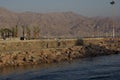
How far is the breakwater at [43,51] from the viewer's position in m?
62.6

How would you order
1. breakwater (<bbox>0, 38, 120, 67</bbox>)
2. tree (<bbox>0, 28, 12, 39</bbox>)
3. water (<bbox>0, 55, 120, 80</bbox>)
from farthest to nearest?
tree (<bbox>0, 28, 12, 39</bbox>)
breakwater (<bbox>0, 38, 120, 67</bbox>)
water (<bbox>0, 55, 120, 80</bbox>)

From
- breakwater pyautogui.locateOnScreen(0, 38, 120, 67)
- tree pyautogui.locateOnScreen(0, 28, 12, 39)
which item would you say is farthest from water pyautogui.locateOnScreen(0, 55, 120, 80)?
tree pyautogui.locateOnScreen(0, 28, 12, 39)

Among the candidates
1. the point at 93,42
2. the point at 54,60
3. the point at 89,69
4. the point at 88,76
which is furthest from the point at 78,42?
the point at 88,76

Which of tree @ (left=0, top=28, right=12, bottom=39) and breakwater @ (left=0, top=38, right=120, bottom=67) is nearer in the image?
breakwater @ (left=0, top=38, right=120, bottom=67)

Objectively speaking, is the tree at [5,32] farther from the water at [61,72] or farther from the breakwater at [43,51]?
the water at [61,72]

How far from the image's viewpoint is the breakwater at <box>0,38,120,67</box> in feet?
205

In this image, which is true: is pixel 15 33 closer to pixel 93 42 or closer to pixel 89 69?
pixel 93 42

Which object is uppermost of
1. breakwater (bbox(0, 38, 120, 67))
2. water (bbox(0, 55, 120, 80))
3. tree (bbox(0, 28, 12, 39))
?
tree (bbox(0, 28, 12, 39))

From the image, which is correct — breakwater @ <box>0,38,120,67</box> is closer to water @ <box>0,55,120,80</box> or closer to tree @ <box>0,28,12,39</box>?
water @ <box>0,55,120,80</box>

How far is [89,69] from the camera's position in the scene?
54.1 metres

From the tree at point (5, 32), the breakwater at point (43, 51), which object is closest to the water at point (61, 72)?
the breakwater at point (43, 51)

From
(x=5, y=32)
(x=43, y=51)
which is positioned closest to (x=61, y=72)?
(x=43, y=51)

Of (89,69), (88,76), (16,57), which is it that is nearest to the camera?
(88,76)

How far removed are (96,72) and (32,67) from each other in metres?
12.5
